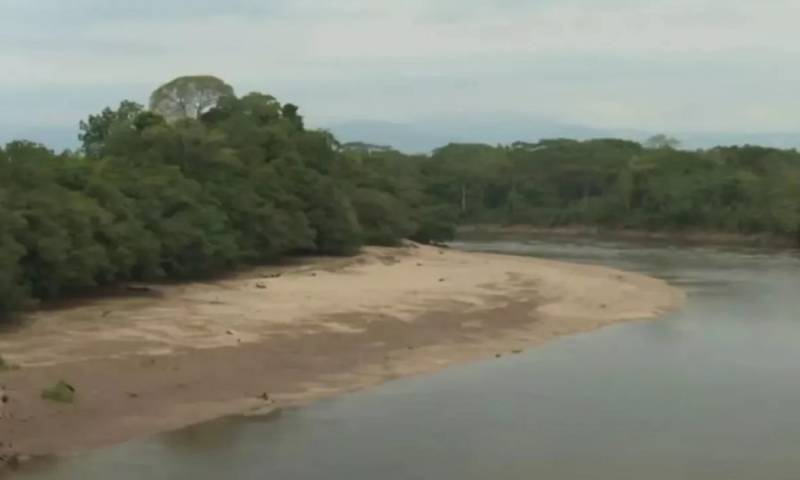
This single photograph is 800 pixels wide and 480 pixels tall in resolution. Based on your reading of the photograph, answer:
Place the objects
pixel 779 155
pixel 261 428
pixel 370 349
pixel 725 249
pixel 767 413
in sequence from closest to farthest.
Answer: pixel 261 428
pixel 767 413
pixel 370 349
pixel 725 249
pixel 779 155

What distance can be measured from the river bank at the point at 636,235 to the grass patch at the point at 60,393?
57298 millimetres

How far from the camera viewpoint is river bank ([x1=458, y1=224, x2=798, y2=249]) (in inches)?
2773

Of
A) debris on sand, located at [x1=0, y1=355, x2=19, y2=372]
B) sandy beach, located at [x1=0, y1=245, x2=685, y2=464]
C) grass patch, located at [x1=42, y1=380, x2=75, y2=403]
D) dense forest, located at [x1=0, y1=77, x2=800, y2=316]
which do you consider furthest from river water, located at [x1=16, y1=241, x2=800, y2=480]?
dense forest, located at [x1=0, y1=77, x2=800, y2=316]

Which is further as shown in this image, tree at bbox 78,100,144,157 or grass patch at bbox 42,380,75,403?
tree at bbox 78,100,144,157

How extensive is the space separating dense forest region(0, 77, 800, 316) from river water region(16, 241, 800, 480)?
894 centimetres

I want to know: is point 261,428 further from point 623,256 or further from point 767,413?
point 623,256

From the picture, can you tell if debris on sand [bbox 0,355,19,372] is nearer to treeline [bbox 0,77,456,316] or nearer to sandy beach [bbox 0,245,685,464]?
sandy beach [bbox 0,245,685,464]

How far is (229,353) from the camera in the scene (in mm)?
21562

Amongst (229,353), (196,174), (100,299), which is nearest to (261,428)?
(229,353)

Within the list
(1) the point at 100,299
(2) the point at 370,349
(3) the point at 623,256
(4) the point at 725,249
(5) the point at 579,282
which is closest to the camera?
(2) the point at 370,349

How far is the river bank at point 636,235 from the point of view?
70.4 m

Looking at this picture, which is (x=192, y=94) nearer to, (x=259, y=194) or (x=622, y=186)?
(x=259, y=194)

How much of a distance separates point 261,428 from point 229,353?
205 inches

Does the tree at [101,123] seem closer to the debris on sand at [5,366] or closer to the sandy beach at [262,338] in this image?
the sandy beach at [262,338]
